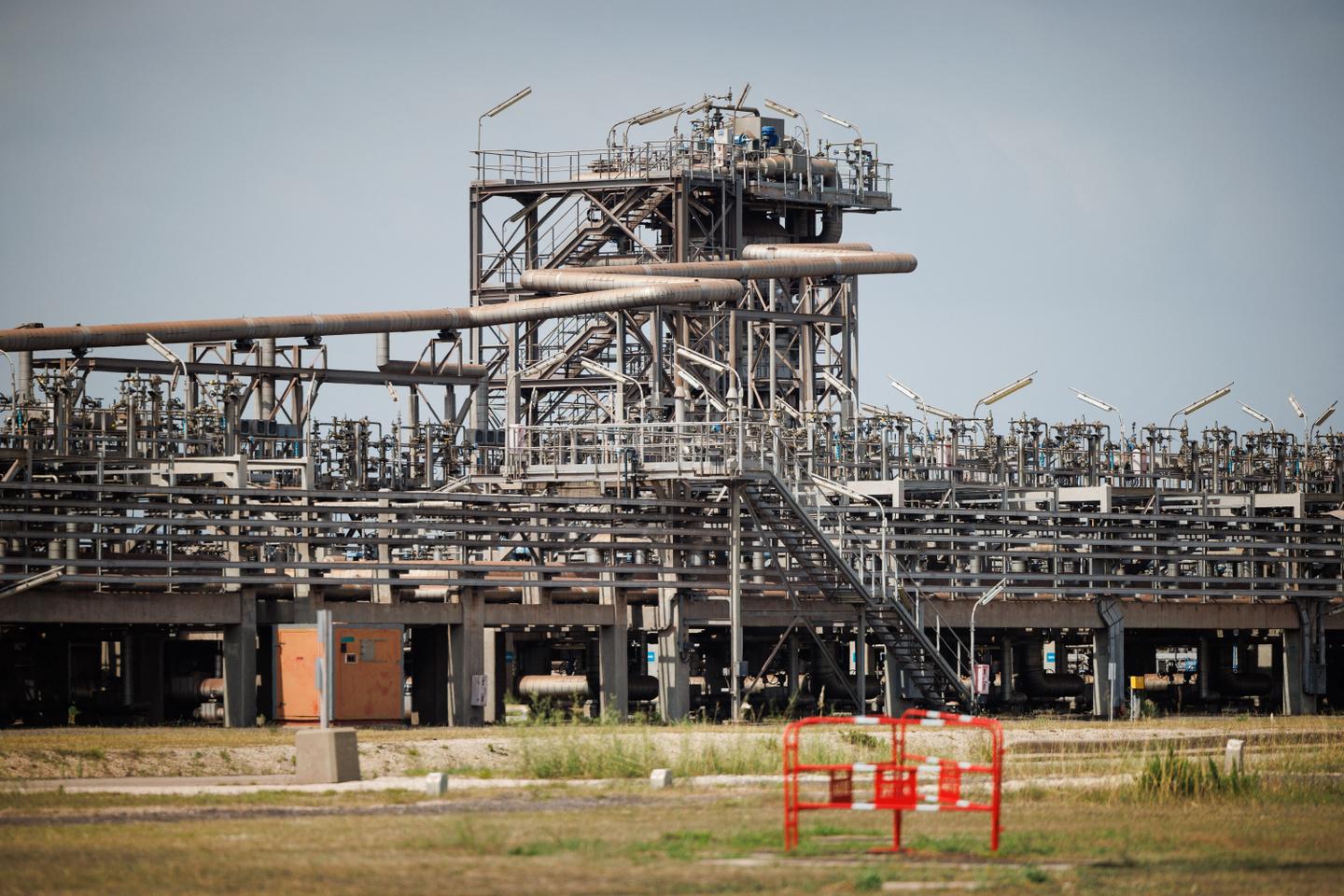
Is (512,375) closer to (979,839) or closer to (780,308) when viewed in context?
→ (780,308)

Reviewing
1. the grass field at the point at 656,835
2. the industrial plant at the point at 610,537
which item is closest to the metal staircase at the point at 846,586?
the industrial plant at the point at 610,537

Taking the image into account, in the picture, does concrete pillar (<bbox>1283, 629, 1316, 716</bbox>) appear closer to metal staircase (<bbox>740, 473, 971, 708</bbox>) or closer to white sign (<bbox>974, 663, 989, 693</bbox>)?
white sign (<bbox>974, 663, 989, 693</bbox>)

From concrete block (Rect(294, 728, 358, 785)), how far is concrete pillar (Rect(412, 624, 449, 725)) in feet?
67.7

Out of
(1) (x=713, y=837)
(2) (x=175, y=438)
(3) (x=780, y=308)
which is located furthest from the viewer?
(3) (x=780, y=308)

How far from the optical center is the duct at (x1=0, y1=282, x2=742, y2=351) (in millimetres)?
57781

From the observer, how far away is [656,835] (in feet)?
80.8

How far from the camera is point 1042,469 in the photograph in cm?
6744

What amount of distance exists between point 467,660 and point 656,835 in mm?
27616

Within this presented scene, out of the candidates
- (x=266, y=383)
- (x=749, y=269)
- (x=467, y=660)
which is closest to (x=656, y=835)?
(x=467, y=660)

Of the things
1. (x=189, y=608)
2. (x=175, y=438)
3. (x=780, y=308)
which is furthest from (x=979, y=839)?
(x=780, y=308)

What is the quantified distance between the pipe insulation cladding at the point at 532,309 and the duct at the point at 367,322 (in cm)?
2

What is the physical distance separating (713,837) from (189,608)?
26388mm

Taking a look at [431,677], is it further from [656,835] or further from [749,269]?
[656,835]

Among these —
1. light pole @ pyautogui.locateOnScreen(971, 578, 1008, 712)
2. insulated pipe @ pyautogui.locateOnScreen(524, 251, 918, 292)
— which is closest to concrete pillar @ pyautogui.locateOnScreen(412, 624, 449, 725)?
light pole @ pyautogui.locateOnScreen(971, 578, 1008, 712)
